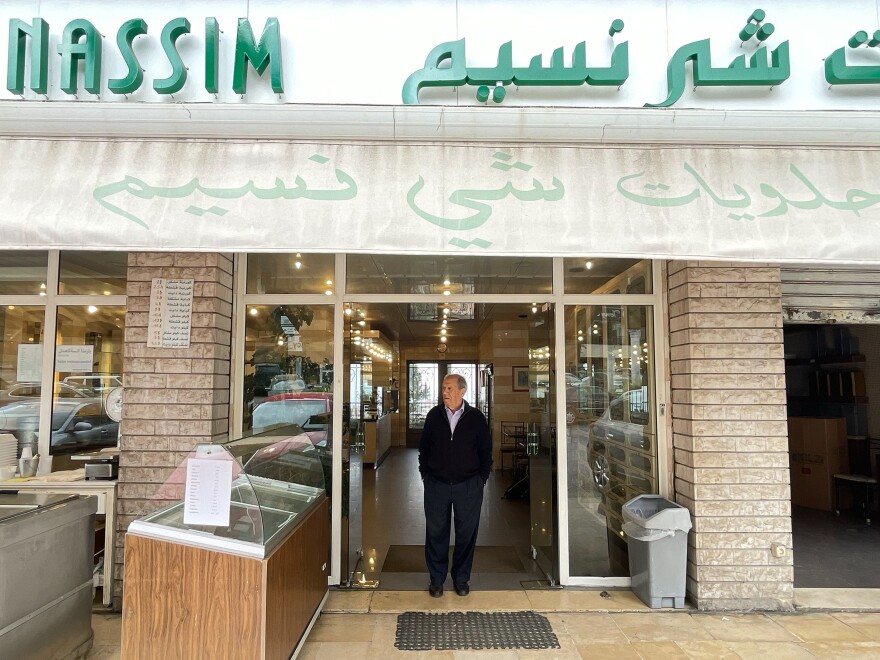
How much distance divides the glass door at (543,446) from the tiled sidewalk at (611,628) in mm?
484

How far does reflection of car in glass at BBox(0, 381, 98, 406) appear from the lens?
4.19 m

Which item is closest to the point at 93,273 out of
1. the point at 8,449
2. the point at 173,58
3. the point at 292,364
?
the point at 8,449

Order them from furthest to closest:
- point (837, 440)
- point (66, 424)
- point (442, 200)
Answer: point (837, 440) → point (66, 424) → point (442, 200)

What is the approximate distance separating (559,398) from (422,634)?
193 centimetres

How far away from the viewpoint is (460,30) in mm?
3012

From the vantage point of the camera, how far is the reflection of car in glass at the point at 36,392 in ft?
13.7

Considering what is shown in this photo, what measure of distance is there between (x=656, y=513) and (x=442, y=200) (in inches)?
102

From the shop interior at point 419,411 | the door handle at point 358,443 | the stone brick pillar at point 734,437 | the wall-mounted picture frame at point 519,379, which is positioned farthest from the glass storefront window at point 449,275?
the wall-mounted picture frame at point 519,379

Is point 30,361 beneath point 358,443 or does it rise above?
above

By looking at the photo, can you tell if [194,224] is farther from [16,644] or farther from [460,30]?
[16,644]

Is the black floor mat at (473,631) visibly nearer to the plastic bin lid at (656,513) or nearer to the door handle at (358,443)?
the plastic bin lid at (656,513)

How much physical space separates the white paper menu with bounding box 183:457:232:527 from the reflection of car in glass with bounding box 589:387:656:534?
2843mm

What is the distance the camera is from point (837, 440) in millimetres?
6625

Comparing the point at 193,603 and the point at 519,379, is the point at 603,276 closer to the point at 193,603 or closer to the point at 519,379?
the point at 193,603
